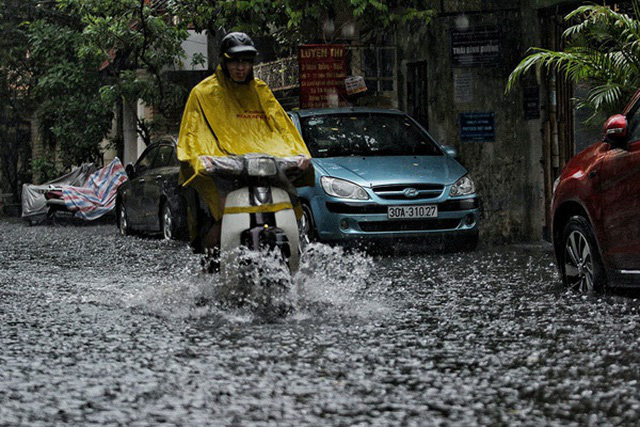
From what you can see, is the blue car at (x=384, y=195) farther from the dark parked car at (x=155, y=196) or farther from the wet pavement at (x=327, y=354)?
the dark parked car at (x=155, y=196)

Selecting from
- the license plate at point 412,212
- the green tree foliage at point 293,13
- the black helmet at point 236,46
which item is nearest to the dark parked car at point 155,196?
the green tree foliage at point 293,13

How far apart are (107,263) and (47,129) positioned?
19.7m

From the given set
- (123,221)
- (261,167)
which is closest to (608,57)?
(261,167)

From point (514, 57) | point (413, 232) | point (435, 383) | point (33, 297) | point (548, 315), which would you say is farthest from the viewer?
point (514, 57)

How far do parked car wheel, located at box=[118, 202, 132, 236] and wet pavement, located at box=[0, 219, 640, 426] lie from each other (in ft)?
28.8

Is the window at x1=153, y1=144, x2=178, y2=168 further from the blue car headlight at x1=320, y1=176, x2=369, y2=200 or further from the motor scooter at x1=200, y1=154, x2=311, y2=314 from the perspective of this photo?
the motor scooter at x1=200, y1=154, x2=311, y2=314

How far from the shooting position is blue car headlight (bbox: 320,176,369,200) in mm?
13094

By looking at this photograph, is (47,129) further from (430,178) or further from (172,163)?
(430,178)

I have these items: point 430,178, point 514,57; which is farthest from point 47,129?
point 430,178

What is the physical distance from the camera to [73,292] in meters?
10.0

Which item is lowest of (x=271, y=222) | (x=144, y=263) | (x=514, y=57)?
(x=144, y=263)

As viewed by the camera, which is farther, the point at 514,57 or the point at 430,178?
the point at 514,57

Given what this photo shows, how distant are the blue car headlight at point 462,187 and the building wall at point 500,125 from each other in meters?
2.78

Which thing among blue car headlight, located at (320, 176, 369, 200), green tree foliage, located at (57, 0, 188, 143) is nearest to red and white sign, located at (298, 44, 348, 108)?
green tree foliage, located at (57, 0, 188, 143)
